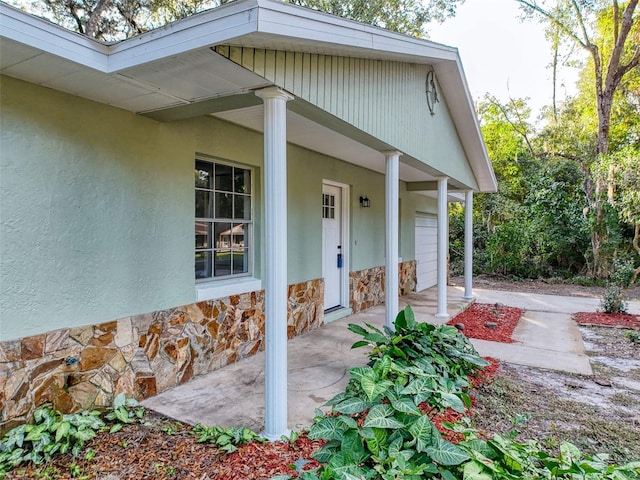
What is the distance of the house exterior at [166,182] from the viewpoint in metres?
2.58

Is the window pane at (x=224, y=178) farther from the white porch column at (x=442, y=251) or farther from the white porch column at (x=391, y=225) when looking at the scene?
the white porch column at (x=442, y=251)

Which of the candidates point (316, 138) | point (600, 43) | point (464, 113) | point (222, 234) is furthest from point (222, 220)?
point (600, 43)

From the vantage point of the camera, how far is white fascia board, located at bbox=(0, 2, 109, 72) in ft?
6.97

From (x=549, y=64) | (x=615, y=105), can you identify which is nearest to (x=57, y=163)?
(x=615, y=105)

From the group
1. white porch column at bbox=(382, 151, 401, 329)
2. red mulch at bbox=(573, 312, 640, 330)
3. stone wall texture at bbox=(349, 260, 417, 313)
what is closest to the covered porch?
white porch column at bbox=(382, 151, 401, 329)

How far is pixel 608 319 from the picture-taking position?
7789mm

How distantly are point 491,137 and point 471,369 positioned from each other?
1713 cm

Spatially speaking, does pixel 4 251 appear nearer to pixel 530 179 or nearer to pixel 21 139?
pixel 21 139

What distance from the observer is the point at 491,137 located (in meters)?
18.7

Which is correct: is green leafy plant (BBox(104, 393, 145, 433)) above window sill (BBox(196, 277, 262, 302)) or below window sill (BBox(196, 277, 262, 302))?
below

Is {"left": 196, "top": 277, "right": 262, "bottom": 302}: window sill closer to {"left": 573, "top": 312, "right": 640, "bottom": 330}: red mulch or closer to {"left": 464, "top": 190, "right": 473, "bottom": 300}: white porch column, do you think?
{"left": 464, "top": 190, "right": 473, "bottom": 300}: white porch column

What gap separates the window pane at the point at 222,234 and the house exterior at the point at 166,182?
0.02 metres

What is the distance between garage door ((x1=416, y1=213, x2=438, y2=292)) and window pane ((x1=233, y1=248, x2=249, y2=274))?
22.8ft

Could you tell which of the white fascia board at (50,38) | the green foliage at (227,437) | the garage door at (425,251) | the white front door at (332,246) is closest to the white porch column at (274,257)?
the green foliage at (227,437)
